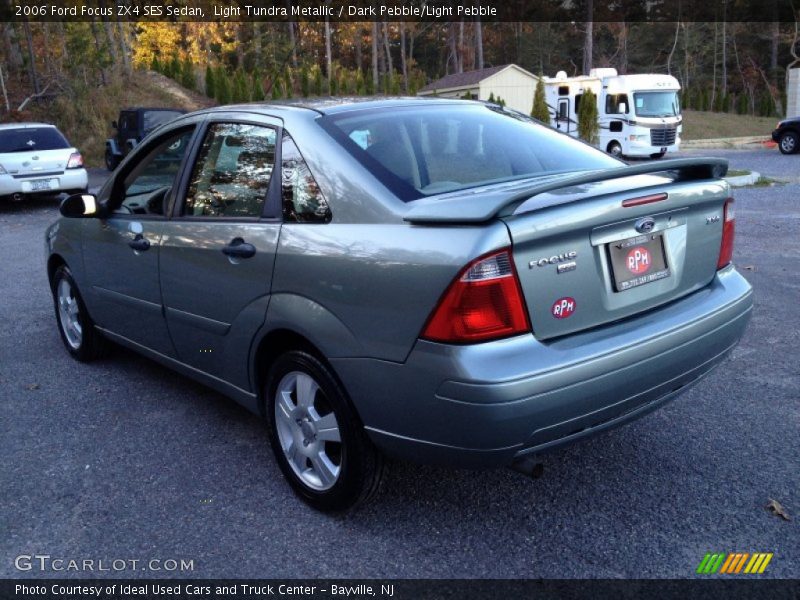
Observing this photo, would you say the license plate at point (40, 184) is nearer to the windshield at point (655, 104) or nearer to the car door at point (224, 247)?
the car door at point (224, 247)

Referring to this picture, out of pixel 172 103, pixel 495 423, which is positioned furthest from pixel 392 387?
pixel 172 103

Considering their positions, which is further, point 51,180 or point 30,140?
point 30,140

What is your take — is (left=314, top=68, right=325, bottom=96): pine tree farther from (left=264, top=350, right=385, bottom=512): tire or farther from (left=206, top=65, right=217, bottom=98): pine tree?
(left=264, top=350, right=385, bottom=512): tire

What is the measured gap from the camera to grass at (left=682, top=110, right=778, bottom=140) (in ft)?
118

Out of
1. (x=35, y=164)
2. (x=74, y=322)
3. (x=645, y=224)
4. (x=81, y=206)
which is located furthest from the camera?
(x=35, y=164)

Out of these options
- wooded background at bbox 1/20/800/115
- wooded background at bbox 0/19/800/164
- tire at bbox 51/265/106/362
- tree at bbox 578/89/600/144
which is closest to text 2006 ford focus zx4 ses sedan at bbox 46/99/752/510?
tire at bbox 51/265/106/362

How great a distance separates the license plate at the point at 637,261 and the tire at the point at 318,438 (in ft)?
3.67

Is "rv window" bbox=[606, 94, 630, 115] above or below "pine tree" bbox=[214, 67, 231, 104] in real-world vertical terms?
below

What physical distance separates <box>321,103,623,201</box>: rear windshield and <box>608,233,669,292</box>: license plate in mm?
663

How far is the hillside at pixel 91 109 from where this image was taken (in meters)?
27.3

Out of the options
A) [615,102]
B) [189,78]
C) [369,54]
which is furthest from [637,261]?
[369,54]

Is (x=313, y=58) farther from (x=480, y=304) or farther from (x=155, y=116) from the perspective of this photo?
(x=480, y=304)

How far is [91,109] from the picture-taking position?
2797 cm

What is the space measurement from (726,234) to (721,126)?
39968 millimetres
